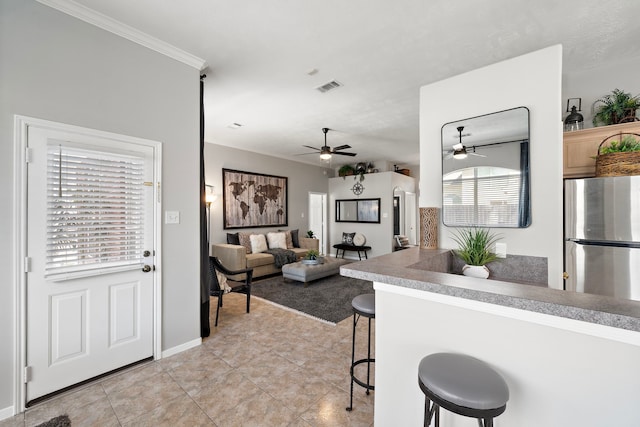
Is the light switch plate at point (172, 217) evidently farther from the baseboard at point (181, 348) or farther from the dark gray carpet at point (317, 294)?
the dark gray carpet at point (317, 294)

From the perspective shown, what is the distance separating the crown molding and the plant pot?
3.14 meters

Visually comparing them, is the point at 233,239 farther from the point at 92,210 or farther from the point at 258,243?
the point at 92,210

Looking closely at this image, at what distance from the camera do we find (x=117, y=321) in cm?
227

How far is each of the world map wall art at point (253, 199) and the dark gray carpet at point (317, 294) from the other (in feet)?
5.40

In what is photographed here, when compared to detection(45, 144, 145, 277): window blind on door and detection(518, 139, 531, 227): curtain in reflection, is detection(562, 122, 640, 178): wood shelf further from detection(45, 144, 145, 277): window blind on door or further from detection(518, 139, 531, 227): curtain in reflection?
detection(45, 144, 145, 277): window blind on door

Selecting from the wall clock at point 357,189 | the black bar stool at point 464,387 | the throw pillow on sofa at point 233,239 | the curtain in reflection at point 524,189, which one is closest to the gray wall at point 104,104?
the black bar stool at point 464,387

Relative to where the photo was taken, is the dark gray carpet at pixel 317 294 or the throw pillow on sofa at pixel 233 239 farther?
the throw pillow on sofa at pixel 233 239

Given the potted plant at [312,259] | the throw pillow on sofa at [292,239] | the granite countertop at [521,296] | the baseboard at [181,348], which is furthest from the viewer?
the throw pillow on sofa at [292,239]

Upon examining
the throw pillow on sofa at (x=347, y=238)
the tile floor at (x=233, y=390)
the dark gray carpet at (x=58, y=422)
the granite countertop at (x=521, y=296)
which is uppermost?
the granite countertop at (x=521, y=296)

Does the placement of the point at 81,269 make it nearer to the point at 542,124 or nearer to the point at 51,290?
the point at 51,290

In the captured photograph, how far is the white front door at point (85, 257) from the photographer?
6.28 feet

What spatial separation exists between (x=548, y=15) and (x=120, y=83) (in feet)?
11.5

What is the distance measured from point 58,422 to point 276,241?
4.86 m

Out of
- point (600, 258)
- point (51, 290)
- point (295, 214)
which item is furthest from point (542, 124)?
point (295, 214)
